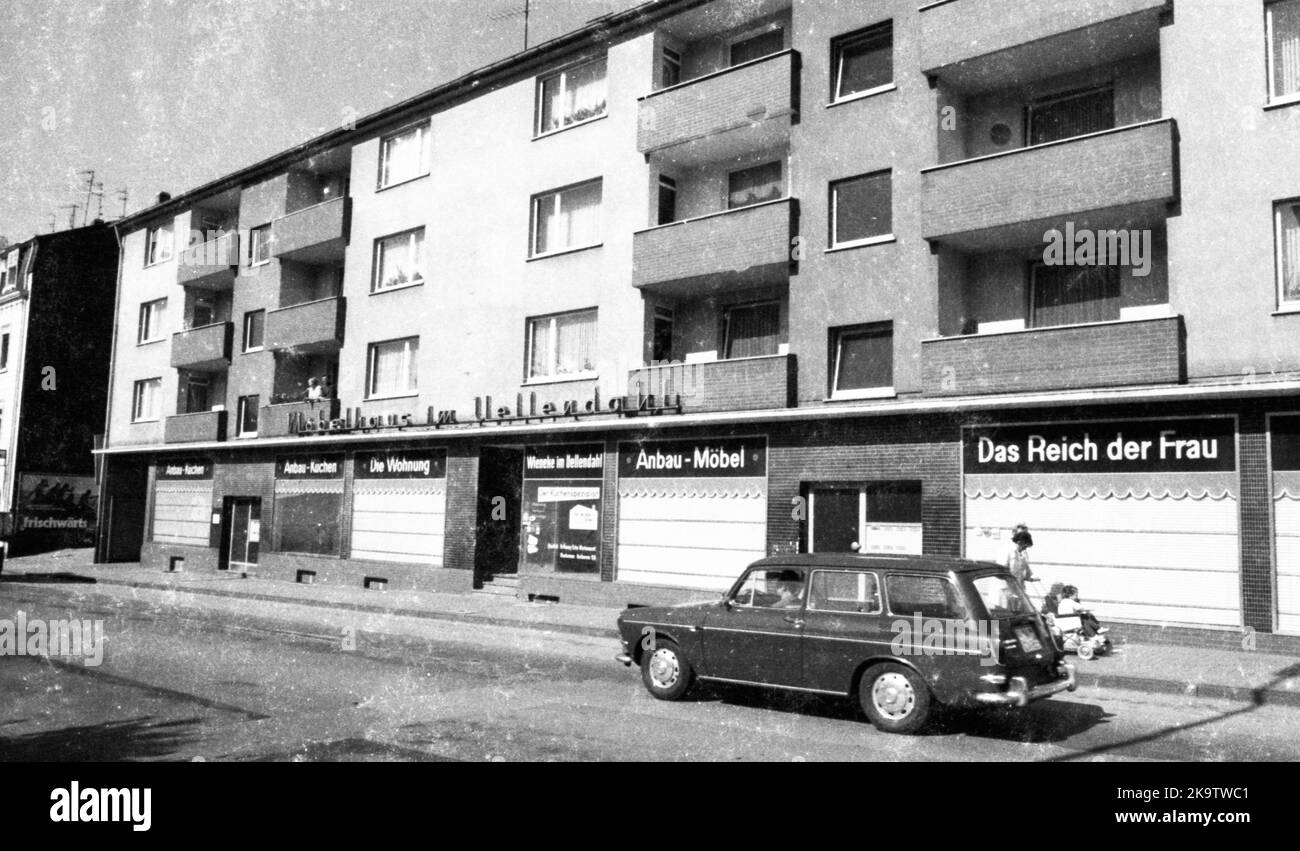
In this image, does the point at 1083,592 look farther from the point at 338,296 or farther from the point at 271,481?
the point at 271,481

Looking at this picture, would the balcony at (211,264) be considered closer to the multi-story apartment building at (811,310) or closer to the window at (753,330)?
the multi-story apartment building at (811,310)

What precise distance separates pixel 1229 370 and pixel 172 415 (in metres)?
30.9

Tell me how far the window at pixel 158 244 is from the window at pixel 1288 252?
109ft

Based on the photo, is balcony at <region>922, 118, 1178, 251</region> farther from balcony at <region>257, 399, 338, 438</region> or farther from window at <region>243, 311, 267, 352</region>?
window at <region>243, 311, 267, 352</region>

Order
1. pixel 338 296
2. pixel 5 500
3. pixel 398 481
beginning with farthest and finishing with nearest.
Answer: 1. pixel 5 500
2. pixel 338 296
3. pixel 398 481

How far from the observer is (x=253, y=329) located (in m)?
30.6

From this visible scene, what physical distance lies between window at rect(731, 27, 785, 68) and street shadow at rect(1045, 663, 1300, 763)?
45.6 ft

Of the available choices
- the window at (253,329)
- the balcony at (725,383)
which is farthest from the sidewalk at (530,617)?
the window at (253,329)

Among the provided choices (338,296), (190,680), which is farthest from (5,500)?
(190,680)

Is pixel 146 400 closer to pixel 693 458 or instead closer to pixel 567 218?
pixel 567 218

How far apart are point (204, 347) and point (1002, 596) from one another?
95.9 ft

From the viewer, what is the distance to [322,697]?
953 cm

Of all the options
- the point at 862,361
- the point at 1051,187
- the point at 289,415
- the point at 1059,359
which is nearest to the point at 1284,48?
the point at 1051,187
